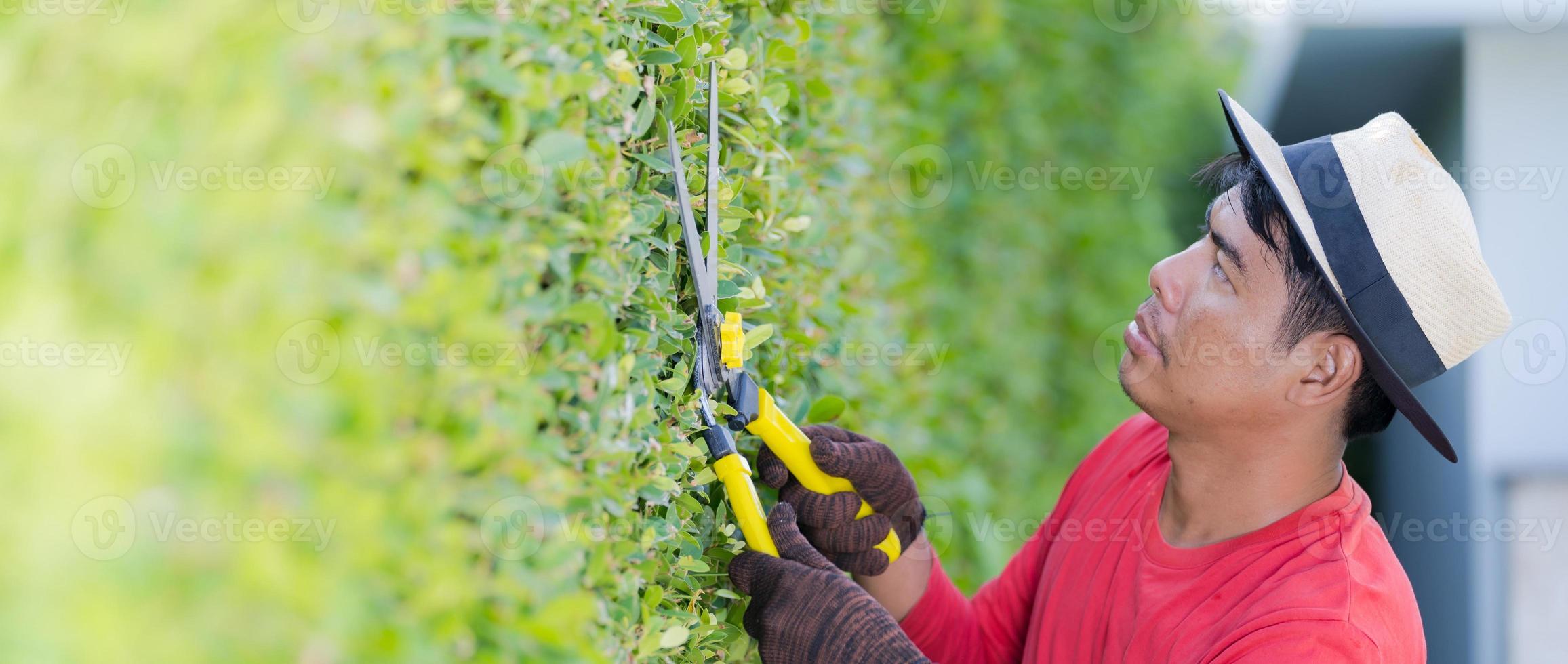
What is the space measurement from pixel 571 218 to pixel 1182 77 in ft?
24.1

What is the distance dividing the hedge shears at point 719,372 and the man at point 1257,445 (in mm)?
73

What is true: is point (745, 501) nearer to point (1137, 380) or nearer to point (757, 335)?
point (757, 335)

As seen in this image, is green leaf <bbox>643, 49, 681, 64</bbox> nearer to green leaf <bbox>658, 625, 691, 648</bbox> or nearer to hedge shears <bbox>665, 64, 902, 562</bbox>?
hedge shears <bbox>665, 64, 902, 562</bbox>

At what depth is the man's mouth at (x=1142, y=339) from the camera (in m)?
1.97

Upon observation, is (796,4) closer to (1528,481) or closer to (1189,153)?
(1528,481)

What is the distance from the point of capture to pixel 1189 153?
878cm
